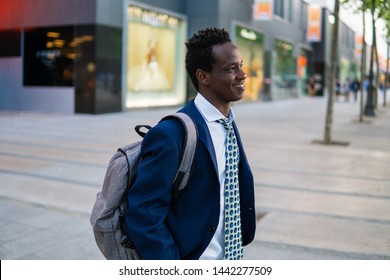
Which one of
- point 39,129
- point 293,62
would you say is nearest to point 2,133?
point 39,129

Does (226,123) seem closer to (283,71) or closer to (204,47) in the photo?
(204,47)

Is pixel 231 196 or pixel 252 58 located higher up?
pixel 252 58

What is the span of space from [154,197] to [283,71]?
1512 inches

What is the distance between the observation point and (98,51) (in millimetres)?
19766

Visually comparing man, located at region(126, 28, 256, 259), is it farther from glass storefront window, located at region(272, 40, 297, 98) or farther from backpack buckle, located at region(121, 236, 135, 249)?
glass storefront window, located at region(272, 40, 297, 98)

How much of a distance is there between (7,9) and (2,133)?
1047cm

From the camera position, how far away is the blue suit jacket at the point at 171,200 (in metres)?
1.85

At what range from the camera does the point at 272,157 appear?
33.6 feet

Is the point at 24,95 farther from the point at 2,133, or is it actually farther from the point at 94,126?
the point at 2,133

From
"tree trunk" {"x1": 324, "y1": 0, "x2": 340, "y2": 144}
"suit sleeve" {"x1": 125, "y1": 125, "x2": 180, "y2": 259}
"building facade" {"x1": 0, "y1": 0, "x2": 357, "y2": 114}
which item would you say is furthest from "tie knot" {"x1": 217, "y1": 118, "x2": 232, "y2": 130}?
"building facade" {"x1": 0, "y1": 0, "x2": 357, "y2": 114}

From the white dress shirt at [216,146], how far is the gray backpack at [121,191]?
0.11 metres

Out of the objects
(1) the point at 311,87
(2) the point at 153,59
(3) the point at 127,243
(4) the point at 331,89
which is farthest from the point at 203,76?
(1) the point at 311,87

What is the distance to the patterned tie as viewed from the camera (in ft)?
6.80

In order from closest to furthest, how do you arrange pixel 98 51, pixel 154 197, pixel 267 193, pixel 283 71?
pixel 154 197
pixel 267 193
pixel 98 51
pixel 283 71
